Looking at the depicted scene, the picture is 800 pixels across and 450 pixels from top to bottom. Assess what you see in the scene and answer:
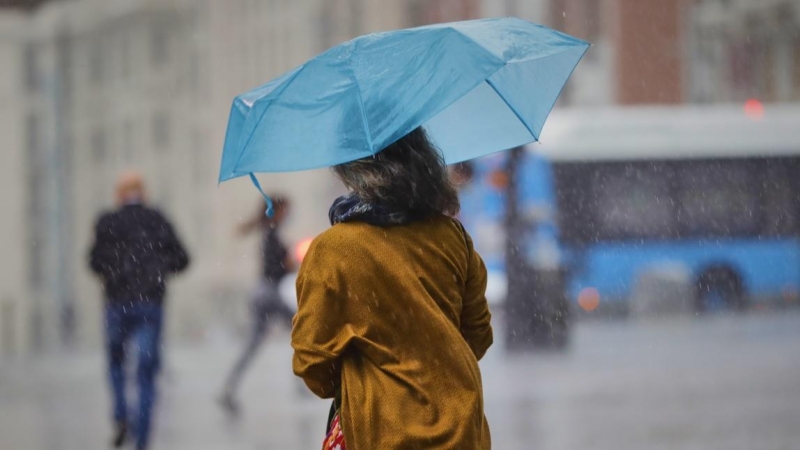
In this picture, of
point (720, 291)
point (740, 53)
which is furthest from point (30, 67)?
point (740, 53)

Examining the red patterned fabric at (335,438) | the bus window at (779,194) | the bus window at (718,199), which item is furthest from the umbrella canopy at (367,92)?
the bus window at (779,194)

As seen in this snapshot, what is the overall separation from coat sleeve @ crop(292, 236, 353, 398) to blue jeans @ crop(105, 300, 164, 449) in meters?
4.45

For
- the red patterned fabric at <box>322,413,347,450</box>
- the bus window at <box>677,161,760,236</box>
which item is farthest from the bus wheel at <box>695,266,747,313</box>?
the red patterned fabric at <box>322,413,347,450</box>

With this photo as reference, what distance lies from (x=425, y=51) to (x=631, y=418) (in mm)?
5775

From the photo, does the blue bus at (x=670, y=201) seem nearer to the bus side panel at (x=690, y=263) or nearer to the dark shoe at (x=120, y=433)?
the bus side panel at (x=690, y=263)

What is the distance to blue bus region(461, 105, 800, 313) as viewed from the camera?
19.2 metres

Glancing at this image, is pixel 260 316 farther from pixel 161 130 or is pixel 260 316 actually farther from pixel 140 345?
pixel 161 130

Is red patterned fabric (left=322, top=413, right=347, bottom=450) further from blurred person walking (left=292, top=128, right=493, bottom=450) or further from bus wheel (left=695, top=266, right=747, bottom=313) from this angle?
bus wheel (left=695, top=266, right=747, bottom=313)

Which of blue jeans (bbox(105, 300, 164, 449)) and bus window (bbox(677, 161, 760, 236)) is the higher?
blue jeans (bbox(105, 300, 164, 449))

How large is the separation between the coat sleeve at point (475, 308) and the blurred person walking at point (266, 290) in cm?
630

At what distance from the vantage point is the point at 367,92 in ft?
11.0

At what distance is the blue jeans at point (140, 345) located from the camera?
24.6 ft

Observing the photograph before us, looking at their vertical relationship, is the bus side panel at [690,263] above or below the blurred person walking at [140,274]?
below

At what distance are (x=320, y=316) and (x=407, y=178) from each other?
1.29 feet
